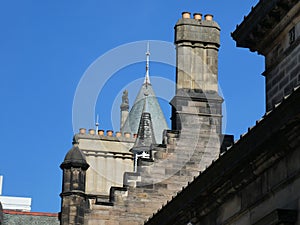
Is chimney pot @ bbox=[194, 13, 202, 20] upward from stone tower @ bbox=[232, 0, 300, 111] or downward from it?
upward

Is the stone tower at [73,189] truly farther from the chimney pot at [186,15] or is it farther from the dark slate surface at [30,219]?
the dark slate surface at [30,219]

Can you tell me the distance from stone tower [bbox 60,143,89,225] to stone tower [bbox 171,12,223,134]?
3.55 meters

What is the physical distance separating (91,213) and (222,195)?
1615 cm

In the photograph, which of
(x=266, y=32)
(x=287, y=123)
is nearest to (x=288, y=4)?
(x=266, y=32)

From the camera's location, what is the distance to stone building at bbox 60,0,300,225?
65.1 feet

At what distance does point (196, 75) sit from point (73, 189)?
5639 millimetres

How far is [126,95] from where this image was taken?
4146 inches

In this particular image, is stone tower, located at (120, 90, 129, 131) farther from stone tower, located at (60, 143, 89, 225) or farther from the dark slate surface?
stone tower, located at (60, 143, 89, 225)

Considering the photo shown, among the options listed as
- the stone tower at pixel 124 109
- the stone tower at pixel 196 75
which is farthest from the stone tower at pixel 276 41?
the stone tower at pixel 124 109

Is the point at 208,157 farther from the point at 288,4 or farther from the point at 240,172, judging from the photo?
the point at 240,172

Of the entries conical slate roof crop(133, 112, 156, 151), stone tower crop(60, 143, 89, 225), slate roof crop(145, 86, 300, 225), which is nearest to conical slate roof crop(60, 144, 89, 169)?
stone tower crop(60, 143, 89, 225)

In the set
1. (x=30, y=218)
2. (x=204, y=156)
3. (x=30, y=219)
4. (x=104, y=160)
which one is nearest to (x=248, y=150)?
(x=204, y=156)

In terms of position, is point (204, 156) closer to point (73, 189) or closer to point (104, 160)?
point (73, 189)

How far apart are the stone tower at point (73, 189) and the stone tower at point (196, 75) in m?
3.55
